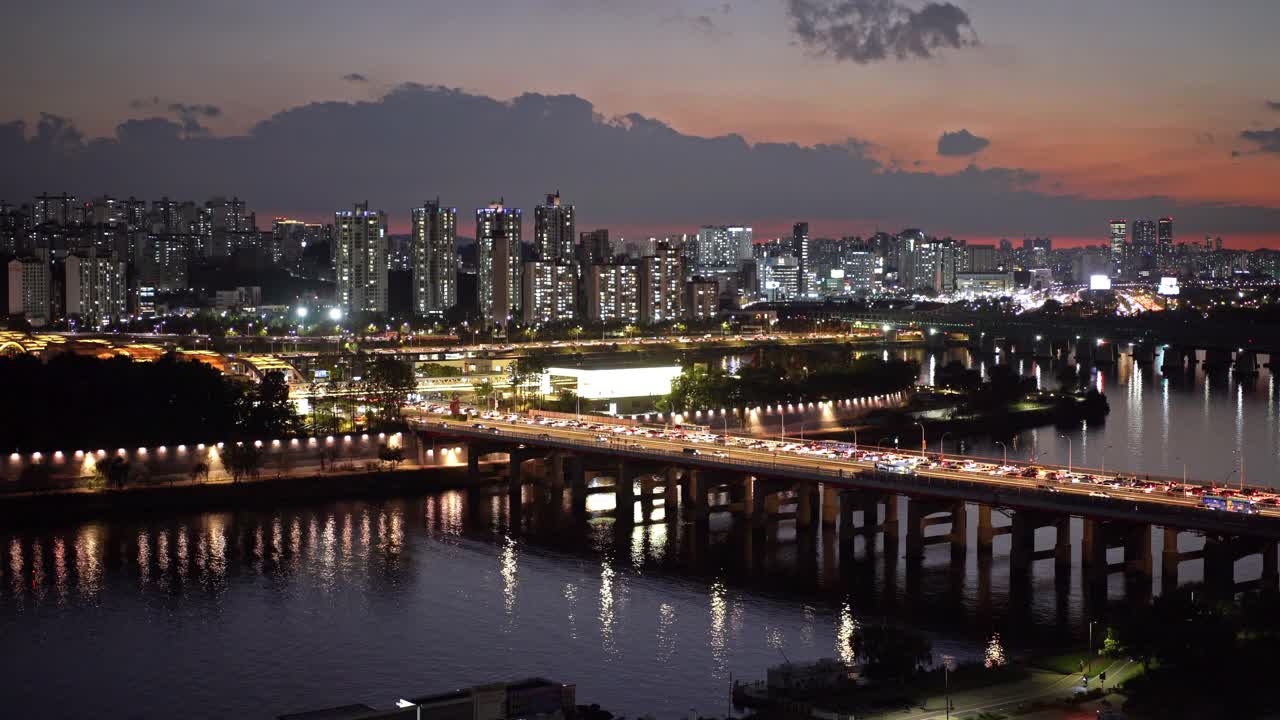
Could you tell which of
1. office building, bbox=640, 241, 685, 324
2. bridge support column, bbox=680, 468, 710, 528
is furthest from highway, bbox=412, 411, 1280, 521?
office building, bbox=640, 241, 685, 324

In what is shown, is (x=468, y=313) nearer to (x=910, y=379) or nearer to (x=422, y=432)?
(x=910, y=379)

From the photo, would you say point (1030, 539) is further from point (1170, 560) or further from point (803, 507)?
point (803, 507)

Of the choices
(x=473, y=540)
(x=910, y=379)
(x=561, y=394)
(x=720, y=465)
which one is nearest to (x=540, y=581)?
(x=473, y=540)

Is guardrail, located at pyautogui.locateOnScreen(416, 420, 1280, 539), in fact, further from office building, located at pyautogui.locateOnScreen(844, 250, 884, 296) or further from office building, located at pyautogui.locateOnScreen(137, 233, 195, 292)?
office building, located at pyautogui.locateOnScreen(844, 250, 884, 296)

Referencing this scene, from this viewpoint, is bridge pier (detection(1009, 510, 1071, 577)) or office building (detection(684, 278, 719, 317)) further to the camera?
office building (detection(684, 278, 719, 317))

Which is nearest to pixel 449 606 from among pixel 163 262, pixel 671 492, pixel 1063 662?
pixel 1063 662

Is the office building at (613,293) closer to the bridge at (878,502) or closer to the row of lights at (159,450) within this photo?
the bridge at (878,502)
